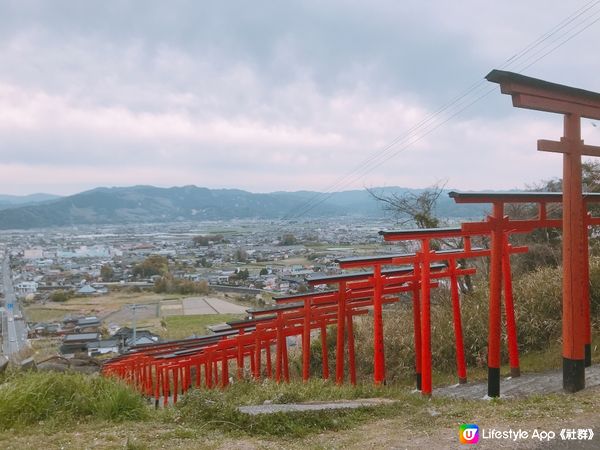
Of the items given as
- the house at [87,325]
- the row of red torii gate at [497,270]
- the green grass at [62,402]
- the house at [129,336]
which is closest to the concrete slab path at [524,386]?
the row of red torii gate at [497,270]

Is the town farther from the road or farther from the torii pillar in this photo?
the torii pillar

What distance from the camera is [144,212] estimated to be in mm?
117500

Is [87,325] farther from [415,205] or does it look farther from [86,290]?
[415,205]

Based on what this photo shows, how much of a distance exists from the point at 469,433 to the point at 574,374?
2.17 metres

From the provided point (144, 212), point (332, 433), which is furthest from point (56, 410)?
point (144, 212)

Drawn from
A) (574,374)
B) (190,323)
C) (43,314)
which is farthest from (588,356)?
(43,314)

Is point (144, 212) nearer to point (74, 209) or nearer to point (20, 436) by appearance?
point (74, 209)

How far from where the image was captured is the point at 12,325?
37500mm

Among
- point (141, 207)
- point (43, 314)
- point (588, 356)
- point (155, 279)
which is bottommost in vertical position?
point (43, 314)

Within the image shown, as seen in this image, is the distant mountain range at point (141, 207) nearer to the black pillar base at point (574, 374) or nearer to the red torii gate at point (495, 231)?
the red torii gate at point (495, 231)

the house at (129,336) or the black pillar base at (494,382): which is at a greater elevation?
the black pillar base at (494,382)

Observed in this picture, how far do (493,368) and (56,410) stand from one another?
479 centimetres

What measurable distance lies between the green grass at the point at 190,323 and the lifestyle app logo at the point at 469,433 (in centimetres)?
2729

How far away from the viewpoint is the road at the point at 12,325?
29.3 metres
